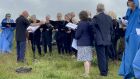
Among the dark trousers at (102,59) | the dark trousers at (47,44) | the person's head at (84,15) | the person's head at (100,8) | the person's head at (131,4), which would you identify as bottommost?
the dark trousers at (47,44)

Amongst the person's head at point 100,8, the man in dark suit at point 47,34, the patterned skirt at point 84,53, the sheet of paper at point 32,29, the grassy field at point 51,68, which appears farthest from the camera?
the man in dark suit at point 47,34

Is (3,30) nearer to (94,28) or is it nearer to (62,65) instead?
(62,65)

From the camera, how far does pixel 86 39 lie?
46.8ft

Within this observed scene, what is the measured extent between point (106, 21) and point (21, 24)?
467cm

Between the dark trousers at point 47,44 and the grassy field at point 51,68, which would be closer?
the grassy field at point 51,68

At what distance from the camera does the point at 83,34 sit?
47.0 feet

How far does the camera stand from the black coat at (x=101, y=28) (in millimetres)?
14492

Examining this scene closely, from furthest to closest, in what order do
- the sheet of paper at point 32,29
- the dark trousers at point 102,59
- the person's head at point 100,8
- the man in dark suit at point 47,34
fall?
the man in dark suit at point 47,34 < the sheet of paper at point 32,29 < the dark trousers at point 102,59 < the person's head at point 100,8

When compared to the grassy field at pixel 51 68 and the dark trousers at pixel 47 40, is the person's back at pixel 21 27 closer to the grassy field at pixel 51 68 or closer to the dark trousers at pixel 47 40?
the grassy field at pixel 51 68

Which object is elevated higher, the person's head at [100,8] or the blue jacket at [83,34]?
the person's head at [100,8]

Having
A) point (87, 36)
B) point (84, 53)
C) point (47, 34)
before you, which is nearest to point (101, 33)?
point (87, 36)

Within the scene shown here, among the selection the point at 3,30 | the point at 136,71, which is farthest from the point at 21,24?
the point at 136,71

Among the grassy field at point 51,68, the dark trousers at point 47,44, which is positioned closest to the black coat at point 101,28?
the grassy field at point 51,68

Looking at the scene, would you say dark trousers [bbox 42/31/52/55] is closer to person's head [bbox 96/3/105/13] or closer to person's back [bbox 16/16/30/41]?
person's back [bbox 16/16/30/41]
